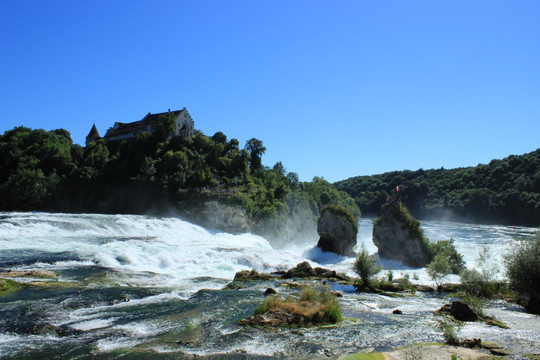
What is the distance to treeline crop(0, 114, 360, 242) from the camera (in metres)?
53.8

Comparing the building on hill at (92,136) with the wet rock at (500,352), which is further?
the building on hill at (92,136)

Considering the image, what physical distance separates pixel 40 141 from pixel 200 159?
3015cm

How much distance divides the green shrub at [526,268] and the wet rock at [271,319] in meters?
15.4

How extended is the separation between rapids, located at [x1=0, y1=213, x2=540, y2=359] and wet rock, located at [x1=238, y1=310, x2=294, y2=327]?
1.75 ft

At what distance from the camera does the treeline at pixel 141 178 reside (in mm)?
53812

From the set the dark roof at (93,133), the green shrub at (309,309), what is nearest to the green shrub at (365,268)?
the green shrub at (309,309)

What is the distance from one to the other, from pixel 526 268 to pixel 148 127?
66.5m

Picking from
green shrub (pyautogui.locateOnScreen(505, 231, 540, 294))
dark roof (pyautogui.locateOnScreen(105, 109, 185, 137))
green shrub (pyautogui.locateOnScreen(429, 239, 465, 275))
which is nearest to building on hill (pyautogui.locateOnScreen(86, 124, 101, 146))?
dark roof (pyautogui.locateOnScreen(105, 109, 185, 137))

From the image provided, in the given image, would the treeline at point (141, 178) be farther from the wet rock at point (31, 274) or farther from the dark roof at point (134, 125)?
the wet rock at point (31, 274)

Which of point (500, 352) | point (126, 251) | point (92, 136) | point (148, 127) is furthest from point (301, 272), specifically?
point (92, 136)

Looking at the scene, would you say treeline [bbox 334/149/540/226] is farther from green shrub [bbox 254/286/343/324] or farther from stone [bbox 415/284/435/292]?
green shrub [bbox 254/286/343/324]

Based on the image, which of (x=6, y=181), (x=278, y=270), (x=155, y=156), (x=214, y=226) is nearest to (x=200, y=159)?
(x=155, y=156)

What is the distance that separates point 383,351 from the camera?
11852 mm

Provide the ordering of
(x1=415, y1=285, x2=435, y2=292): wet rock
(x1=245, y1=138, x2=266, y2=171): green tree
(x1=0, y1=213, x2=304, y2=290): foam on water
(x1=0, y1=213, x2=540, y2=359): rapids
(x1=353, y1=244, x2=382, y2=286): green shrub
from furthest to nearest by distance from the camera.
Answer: (x1=245, y1=138, x2=266, y2=171): green tree → (x1=415, y1=285, x2=435, y2=292): wet rock → (x1=353, y1=244, x2=382, y2=286): green shrub → (x1=0, y1=213, x2=304, y2=290): foam on water → (x1=0, y1=213, x2=540, y2=359): rapids
